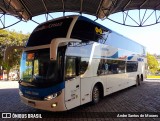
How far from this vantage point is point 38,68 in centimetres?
674

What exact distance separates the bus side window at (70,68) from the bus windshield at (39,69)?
0.97 feet

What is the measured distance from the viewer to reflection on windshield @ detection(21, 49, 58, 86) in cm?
640

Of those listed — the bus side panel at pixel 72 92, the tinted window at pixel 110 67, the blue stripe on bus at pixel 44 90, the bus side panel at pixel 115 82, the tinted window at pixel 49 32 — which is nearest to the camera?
the blue stripe on bus at pixel 44 90

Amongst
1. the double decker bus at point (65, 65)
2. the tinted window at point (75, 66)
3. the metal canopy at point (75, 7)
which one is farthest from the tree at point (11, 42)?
the tinted window at point (75, 66)

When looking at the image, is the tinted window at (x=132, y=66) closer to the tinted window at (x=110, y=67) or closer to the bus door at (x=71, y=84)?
the tinted window at (x=110, y=67)

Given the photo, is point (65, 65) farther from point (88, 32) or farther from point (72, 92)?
point (88, 32)

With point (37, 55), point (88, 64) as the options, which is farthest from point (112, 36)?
point (37, 55)

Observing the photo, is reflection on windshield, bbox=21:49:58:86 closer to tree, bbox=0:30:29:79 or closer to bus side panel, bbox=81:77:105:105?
bus side panel, bbox=81:77:105:105

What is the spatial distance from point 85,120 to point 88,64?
2360mm

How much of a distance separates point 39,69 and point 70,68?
108 centimetres

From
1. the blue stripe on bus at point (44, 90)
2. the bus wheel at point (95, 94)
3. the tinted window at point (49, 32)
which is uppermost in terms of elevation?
the tinted window at point (49, 32)

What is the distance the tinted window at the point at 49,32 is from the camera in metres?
6.97

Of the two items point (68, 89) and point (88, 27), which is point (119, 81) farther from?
point (68, 89)

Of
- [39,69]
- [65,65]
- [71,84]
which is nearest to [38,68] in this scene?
[39,69]
